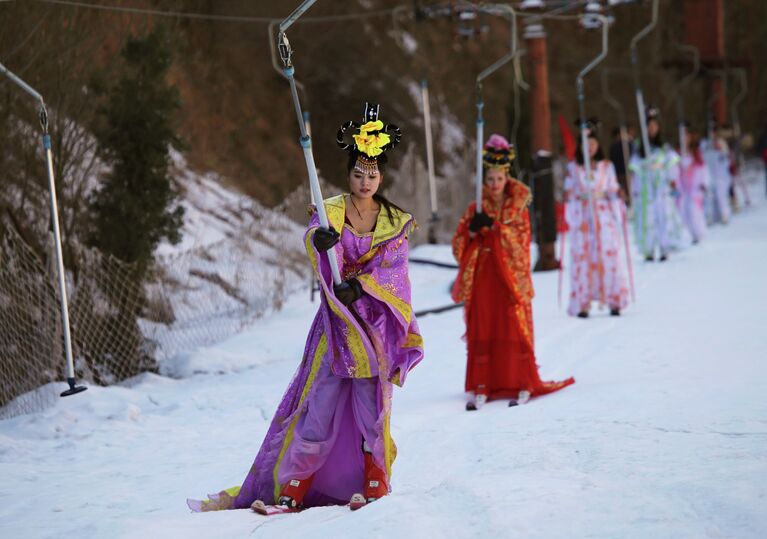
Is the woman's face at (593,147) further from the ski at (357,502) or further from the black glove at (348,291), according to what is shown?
the ski at (357,502)

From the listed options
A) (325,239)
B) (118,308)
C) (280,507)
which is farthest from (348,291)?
(118,308)

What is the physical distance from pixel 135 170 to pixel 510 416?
499 cm

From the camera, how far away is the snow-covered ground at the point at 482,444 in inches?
177

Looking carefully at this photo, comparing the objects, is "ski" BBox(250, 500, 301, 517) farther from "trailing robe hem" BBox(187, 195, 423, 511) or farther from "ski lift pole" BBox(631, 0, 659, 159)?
"ski lift pole" BBox(631, 0, 659, 159)

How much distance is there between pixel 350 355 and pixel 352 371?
69mm

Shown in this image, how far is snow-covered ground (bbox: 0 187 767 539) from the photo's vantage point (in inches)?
177

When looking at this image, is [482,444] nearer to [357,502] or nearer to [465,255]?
[357,502]

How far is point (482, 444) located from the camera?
20.8 ft

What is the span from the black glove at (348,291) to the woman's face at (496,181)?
9.72 ft

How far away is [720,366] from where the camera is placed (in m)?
7.74

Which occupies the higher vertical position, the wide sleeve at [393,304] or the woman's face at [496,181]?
the woman's face at [496,181]

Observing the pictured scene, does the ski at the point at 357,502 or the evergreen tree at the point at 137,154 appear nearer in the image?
the ski at the point at 357,502

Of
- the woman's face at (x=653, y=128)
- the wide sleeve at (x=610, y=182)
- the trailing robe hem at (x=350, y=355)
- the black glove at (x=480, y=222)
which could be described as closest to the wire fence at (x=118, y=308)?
the black glove at (x=480, y=222)

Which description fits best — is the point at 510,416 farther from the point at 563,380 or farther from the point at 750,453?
the point at 750,453
